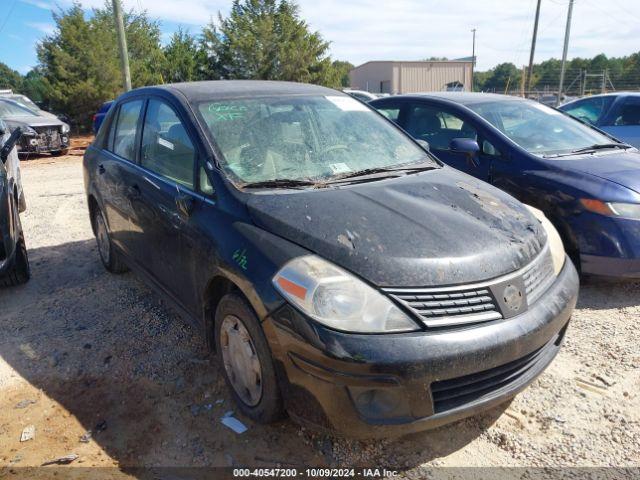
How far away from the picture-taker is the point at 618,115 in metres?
7.79

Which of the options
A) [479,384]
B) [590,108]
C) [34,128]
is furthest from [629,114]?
[34,128]

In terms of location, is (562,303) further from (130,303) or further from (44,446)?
(130,303)

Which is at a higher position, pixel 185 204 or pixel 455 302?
pixel 185 204

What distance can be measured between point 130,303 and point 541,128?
13.8 ft

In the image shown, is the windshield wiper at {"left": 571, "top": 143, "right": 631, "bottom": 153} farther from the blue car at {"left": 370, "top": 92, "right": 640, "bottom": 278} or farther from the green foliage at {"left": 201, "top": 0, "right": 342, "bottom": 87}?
the green foliage at {"left": 201, "top": 0, "right": 342, "bottom": 87}

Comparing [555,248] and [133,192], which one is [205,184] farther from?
[555,248]

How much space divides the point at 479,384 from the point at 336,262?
81 cm

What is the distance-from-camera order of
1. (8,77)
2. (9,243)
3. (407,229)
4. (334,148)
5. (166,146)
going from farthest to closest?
(8,77) → (9,243) → (166,146) → (334,148) → (407,229)

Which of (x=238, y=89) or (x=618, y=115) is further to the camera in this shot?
(x=618, y=115)

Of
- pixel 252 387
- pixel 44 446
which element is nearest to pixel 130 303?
pixel 44 446

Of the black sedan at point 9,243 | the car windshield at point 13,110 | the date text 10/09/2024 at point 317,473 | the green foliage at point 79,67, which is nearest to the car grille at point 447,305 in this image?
the date text 10/09/2024 at point 317,473

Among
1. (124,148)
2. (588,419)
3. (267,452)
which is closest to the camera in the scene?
(267,452)

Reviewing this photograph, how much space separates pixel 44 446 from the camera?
2527mm

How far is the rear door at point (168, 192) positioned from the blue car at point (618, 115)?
6.32 metres
